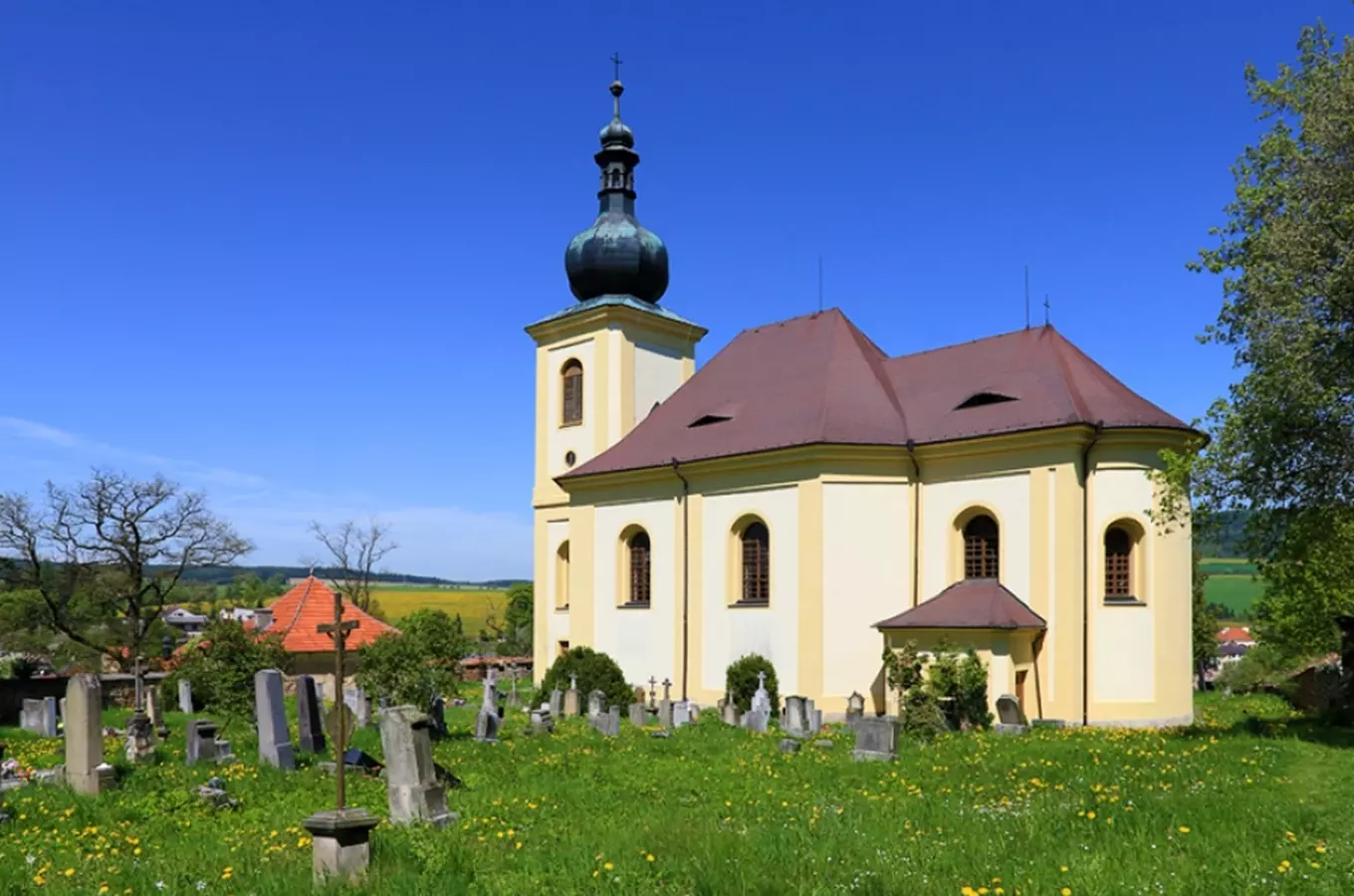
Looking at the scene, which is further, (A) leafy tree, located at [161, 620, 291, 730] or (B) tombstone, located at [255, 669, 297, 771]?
(A) leafy tree, located at [161, 620, 291, 730]

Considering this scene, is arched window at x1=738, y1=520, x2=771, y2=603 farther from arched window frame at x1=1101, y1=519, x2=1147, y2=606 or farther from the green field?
the green field

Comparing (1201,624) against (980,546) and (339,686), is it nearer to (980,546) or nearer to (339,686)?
(980,546)

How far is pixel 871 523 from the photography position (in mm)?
24172

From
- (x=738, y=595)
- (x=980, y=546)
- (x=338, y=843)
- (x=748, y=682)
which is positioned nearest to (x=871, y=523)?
(x=980, y=546)

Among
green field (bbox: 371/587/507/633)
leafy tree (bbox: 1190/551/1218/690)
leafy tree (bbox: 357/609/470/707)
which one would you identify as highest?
leafy tree (bbox: 357/609/470/707)

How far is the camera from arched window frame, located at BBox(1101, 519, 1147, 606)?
2222 cm

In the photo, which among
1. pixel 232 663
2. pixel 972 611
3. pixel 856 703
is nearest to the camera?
pixel 232 663

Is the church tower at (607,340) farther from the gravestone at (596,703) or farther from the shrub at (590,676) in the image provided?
the gravestone at (596,703)

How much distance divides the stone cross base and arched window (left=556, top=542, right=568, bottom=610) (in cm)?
2362

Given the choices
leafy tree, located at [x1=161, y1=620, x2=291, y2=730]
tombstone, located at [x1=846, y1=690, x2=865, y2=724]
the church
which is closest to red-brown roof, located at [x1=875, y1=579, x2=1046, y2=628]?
the church

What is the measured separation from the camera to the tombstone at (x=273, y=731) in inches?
560

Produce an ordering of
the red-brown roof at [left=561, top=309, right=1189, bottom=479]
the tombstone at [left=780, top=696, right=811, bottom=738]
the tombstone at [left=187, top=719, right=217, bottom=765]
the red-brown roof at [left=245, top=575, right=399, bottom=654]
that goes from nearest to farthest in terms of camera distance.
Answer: the tombstone at [left=187, top=719, right=217, bottom=765], the tombstone at [left=780, top=696, right=811, bottom=738], the red-brown roof at [left=561, top=309, right=1189, bottom=479], the red-brown roof at [left=245, top=575, right=399, bottom=654]

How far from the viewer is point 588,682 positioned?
2545 centimetres

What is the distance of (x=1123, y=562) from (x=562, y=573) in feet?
53.8
